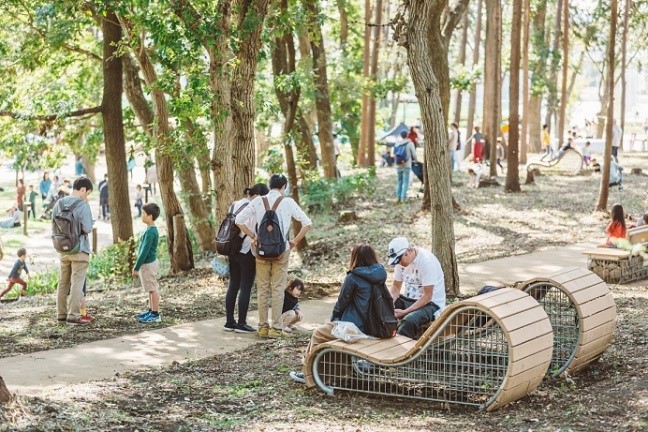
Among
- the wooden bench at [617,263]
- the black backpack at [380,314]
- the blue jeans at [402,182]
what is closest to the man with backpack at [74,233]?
the black backpack at [380,314]

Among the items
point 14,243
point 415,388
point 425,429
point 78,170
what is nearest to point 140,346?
point 415,388

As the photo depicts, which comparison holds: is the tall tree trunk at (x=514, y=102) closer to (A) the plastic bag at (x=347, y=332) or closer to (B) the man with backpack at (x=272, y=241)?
(B) the man with backpack at (x=272, y=241)

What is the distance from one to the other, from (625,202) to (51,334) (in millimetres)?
16736

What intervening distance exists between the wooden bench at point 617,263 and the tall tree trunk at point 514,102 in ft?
36.6

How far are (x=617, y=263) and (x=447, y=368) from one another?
7112 mm

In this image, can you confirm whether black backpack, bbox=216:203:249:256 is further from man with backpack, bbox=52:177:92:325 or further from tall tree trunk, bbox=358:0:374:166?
tall tree trunk, bbox=358:0:374:166

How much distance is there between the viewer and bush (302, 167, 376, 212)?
25.7 meters

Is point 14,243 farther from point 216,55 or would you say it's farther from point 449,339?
point 449,339

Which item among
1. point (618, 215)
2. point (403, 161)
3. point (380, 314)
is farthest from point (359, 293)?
point (403, 161)

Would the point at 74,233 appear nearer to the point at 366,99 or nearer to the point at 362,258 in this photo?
the point at 362,258

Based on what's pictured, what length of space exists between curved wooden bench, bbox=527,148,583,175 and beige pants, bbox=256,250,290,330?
2180 cm

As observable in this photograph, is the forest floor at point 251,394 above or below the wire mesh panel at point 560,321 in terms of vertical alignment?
below

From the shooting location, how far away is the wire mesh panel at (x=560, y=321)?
30.2 feet

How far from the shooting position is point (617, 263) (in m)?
14.8
